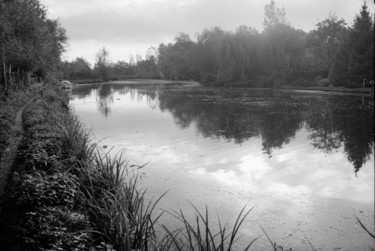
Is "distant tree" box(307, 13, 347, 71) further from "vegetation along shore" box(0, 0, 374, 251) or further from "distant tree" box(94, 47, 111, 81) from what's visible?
"distant tree" box(94, 47, 111, 81)

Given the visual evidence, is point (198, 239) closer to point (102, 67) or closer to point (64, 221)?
point (64, 221)

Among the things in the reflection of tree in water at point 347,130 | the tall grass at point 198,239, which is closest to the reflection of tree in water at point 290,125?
the reflection of tree in water at point 347,130

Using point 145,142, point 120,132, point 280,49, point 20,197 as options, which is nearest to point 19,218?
point 20,197

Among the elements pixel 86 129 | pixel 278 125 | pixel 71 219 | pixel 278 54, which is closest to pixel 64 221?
pixel 71 219

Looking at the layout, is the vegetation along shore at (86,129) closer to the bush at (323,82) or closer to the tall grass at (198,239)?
the tall grass at (198,239)

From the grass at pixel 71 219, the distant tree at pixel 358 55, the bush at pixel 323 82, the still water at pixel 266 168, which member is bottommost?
the still water at pixel 266 168

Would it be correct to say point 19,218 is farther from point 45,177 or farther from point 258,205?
point 258,205

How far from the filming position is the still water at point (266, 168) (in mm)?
6441

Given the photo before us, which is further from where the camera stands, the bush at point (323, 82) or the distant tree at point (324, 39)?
the distant tree at point (324, 39)

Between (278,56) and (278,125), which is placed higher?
(278,56)

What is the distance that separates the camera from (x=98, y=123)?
63.6 ft

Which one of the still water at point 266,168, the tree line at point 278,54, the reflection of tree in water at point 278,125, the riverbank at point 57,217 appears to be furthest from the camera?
the tree line at point 278,54

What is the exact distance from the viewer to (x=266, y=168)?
32.7 feet

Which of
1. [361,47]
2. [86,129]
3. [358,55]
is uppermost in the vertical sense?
[361,47]
